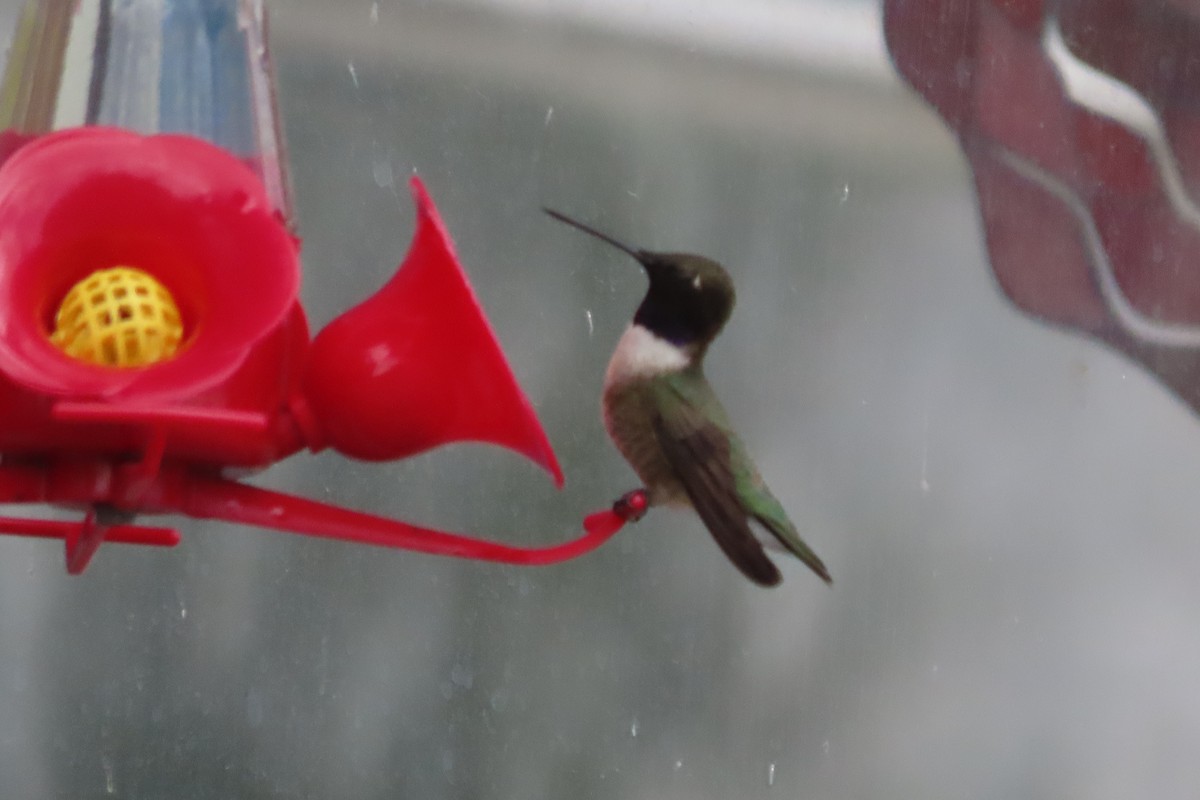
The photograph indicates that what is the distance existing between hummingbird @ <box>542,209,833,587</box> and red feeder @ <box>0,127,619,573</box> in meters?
0.26

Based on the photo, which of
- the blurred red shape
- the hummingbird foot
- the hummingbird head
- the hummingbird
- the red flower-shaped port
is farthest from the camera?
the blurred red shape

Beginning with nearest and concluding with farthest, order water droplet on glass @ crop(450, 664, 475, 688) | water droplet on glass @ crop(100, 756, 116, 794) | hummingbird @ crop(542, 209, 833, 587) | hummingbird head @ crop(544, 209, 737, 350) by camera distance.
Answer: hummingbird @ crop(542, 209, 833, 587)
hummingbird head @ crop(544, 209, 737, 350)
water droplet on glass @ crop(100, 756, 116, 794)
water droplet on glass @ crop(450, 664, 475, 688)

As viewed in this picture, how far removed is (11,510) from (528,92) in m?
0.92

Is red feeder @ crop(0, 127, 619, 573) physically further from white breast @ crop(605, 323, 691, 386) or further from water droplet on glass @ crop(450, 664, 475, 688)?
water droplet on glass @ crop(450, 664, 475, 688)

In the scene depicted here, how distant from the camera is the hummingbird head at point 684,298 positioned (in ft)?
4.50

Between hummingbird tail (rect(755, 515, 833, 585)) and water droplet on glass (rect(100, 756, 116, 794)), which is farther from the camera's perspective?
water droplet on glass (rect(100, 756, 116, 794))

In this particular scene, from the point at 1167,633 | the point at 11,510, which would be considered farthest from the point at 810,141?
the point at 11,510

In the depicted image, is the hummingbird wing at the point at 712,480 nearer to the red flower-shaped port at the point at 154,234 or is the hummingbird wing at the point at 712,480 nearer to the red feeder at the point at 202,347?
the red feeder at the point at 202,347

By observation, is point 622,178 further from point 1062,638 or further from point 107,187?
point 107,187

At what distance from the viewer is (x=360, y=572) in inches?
71.6

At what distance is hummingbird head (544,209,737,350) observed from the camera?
1373 millimetres

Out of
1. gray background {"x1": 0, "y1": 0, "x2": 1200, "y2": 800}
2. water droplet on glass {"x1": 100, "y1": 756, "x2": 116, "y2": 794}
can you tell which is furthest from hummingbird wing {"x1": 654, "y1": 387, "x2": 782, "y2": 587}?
water droplet on glass {"x1": 100, "y1": 756, "x2": 116, "y2": 794}

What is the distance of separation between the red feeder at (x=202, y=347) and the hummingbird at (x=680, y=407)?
262mm

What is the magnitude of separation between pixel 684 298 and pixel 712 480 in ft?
0.77
